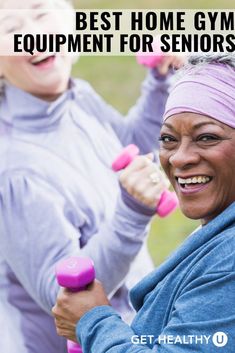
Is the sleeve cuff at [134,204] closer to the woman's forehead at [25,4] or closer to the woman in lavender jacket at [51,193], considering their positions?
the woman in lavender jacket at [51,193]

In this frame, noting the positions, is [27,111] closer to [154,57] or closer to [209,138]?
[154,57]

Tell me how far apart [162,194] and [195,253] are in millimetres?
776

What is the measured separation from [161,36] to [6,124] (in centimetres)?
60

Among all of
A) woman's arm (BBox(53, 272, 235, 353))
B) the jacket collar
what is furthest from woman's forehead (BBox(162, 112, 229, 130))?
the jacket collar

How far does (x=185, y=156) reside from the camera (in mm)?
1920

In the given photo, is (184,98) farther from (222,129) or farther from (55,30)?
(55,30)

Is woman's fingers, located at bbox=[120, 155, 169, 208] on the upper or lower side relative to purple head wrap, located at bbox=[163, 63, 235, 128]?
lower

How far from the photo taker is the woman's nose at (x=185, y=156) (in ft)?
6.26

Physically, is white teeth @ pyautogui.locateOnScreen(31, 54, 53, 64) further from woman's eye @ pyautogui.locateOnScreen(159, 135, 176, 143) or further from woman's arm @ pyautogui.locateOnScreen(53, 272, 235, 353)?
woman's arm @ pyautogui.locateOnScreen(53, 272, 235, 353)

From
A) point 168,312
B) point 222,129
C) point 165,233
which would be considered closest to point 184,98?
point 222,129

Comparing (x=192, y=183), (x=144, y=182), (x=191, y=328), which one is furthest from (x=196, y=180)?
(x=144, y=182)

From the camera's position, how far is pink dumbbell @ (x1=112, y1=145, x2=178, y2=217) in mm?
2629

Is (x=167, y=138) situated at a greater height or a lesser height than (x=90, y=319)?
greater

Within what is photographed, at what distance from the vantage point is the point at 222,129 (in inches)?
74.3
